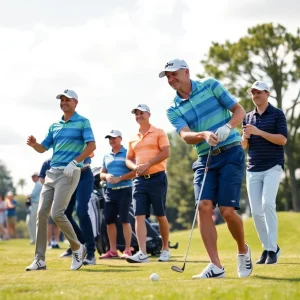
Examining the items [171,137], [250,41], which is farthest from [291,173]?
[171,137]

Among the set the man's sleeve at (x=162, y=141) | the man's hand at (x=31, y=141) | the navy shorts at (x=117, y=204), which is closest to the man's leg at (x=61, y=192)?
the man's hand at (x=31, y=141)

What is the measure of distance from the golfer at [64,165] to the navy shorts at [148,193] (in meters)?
1.85

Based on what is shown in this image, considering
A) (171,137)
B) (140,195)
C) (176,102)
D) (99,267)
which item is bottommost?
(99,267)

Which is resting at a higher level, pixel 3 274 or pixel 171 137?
pixel 171 137

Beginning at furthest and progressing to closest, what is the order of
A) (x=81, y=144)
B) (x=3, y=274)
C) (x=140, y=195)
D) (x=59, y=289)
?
(x=140, y=195) < (x=81, y=144) < (x=3, y=274) < (x=59, y=289)

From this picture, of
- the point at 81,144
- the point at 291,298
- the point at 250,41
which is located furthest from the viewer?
the point at 250,41

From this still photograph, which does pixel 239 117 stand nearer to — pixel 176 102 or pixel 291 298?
pixel 176 102

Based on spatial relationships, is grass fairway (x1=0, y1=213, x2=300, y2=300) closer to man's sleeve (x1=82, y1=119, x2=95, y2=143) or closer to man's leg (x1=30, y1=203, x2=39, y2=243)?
man's sleeve (x1=82, y1=119, x2=95, y2=143)

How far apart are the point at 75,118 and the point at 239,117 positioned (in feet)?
10.7

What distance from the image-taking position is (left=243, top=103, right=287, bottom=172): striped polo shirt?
36.1 ft

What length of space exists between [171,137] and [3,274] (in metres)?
104

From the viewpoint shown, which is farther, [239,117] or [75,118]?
[75,118]

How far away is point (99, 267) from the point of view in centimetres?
1144

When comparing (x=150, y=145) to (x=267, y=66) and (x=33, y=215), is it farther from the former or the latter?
(x=267, y=66)
